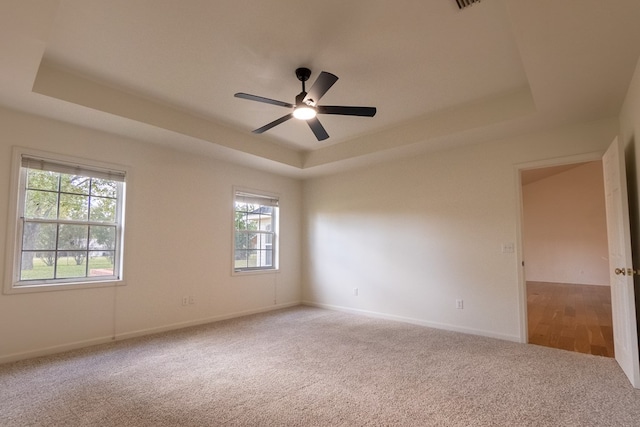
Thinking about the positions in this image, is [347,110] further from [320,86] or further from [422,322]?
[422,322]

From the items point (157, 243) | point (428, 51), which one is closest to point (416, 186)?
Answer: point (428, 51)

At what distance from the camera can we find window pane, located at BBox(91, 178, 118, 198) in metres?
3.85

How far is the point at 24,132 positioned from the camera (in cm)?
333

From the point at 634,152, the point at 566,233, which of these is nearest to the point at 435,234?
the point at 634,152

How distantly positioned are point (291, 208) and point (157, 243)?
2517mm

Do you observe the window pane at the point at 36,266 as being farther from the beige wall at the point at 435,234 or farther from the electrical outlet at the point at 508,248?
the electrical outlet at the point at 508,248

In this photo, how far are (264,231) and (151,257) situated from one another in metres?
1.97

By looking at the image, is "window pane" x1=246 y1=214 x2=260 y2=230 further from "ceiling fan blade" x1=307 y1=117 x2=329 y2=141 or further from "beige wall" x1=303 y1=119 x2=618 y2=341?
"ceiling fan blade" x1=307 y1=117 x2=329 y2=141

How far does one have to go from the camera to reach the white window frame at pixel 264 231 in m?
5.20

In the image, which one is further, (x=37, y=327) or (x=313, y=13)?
(x=37, y=327)

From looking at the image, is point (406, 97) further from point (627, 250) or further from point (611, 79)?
point (627, 250)

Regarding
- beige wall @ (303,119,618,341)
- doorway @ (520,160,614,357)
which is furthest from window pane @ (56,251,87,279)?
doorway @ (520,160,614,357)

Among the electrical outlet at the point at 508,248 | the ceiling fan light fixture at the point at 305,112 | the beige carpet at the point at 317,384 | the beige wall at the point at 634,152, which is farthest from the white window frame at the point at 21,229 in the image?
the beige wall at the point at 634,152

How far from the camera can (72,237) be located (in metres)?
3.66
